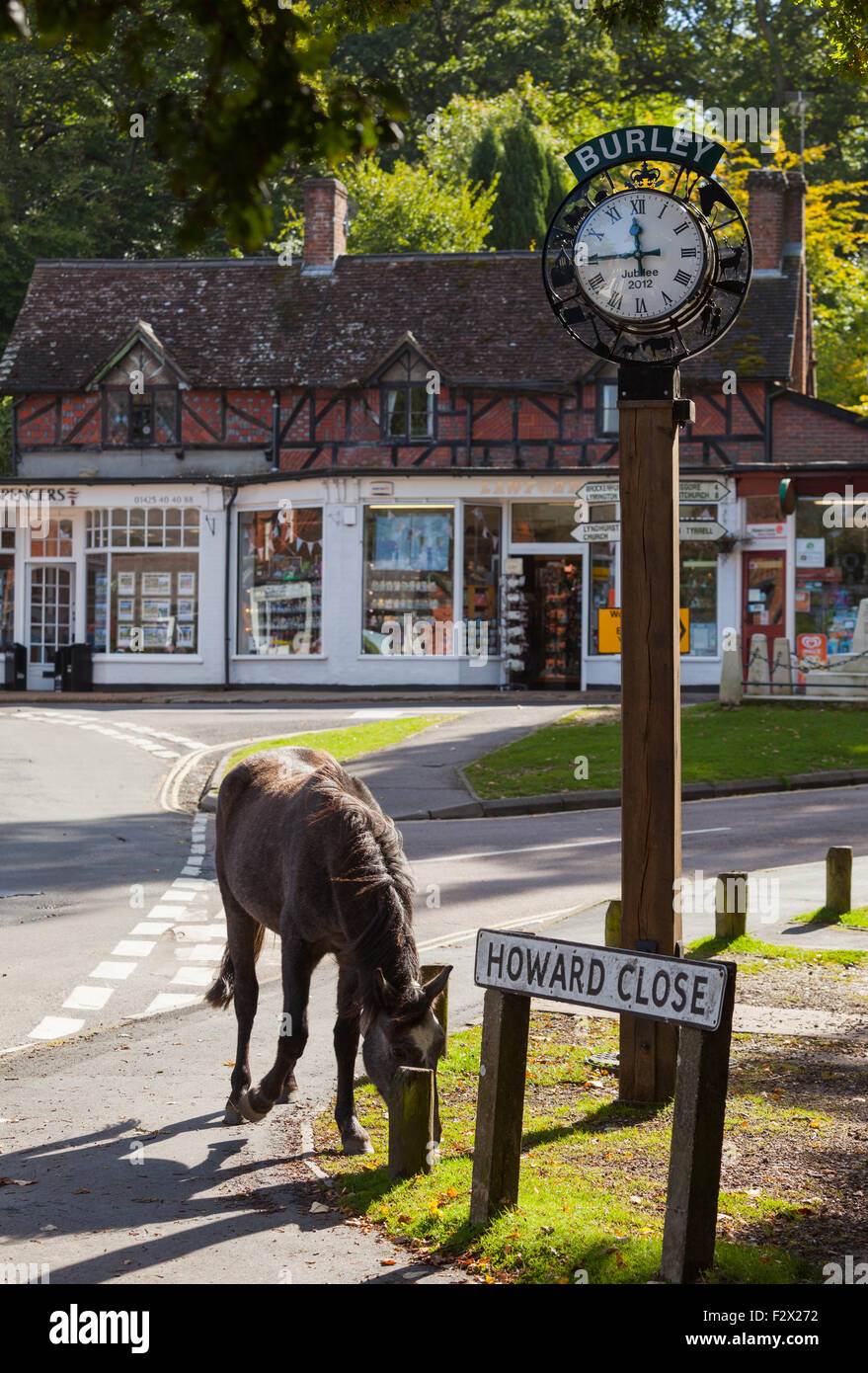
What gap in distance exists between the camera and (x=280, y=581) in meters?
34.5

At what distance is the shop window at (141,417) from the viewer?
3691 cm

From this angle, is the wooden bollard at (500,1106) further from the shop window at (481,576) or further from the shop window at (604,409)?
the shop window at (604,409)

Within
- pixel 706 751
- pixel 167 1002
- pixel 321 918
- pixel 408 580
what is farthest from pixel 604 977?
pixel 408 580

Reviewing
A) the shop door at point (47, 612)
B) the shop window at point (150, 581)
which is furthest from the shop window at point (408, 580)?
the shop door at point (47, 612)

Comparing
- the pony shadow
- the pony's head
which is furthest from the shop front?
the pony's head

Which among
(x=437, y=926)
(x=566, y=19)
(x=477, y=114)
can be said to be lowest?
(x=437, y=926)

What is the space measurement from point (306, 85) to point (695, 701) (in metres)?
26.2

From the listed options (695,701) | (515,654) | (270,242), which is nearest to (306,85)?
(695,701)

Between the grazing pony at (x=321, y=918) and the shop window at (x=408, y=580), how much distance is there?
25256 mm

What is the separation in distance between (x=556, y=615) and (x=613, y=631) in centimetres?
2610

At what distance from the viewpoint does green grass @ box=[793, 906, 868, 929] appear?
11.5 m
